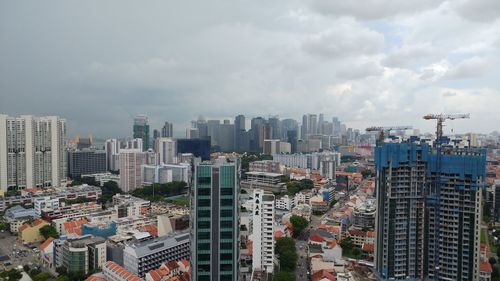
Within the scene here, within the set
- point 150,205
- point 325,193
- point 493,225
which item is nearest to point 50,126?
point 150,205

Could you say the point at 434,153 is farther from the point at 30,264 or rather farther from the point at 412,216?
the point at 30,264

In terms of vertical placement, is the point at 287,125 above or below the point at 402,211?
above

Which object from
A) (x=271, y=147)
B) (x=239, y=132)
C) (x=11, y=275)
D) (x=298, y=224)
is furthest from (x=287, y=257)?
(x=239, y=132)

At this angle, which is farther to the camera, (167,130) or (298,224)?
(167,130)

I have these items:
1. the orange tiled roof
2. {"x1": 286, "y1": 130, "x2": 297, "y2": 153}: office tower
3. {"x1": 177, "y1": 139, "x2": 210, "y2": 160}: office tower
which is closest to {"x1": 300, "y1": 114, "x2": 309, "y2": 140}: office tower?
{"x1": 286, "y1": 130, "x2": 297, "y2": 153}: office tower

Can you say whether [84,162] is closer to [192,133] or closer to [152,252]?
[192,133]

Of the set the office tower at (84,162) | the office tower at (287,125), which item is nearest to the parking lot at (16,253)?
the office tower at (84,162)

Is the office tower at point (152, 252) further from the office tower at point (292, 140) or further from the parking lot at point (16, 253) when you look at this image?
the office tower at point (292, 140)

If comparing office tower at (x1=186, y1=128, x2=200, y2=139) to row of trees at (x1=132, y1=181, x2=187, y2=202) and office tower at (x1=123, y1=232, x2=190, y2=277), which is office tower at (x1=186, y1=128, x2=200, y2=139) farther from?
office tower at (x1=123, y1=232, x2=190, y2=277)
